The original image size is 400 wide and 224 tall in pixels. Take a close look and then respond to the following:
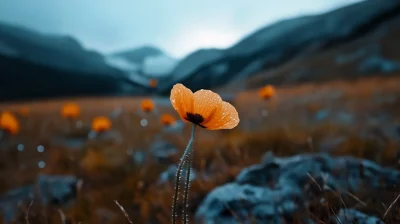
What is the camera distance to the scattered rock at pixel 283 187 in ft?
5.63

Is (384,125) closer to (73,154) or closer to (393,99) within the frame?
(393,99)

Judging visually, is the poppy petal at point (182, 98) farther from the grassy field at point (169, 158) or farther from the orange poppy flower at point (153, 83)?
the orange poppy flower at point (153, 83)

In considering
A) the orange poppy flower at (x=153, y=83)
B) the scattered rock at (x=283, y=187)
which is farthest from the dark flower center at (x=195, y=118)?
the orange poppy flower at (x=153, y=83)

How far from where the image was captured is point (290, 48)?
44.0 m

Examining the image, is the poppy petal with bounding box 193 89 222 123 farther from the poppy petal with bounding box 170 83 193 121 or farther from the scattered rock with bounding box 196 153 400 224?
the scattered rock with bounding box 196 153 400 224

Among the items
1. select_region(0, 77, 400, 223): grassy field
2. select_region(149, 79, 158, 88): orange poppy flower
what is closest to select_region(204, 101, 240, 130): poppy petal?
select_region(0, 77, 400, 223): grassy field

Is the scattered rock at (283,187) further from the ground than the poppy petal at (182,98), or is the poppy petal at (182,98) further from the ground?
the poppy petal at (182,98)

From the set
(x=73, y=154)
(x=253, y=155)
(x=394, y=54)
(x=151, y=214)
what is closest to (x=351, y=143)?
(x=253, y=155)

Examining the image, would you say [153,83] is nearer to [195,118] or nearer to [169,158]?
[169,158]

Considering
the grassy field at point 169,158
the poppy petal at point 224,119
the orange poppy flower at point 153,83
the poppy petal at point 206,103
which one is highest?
the orange poppy flower at point 153,83

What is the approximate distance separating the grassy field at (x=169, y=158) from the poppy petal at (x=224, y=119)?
2.72 ft

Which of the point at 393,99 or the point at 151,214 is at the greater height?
the point at 393,99

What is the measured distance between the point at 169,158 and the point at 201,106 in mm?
2970

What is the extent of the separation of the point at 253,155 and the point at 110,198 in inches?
66.2
